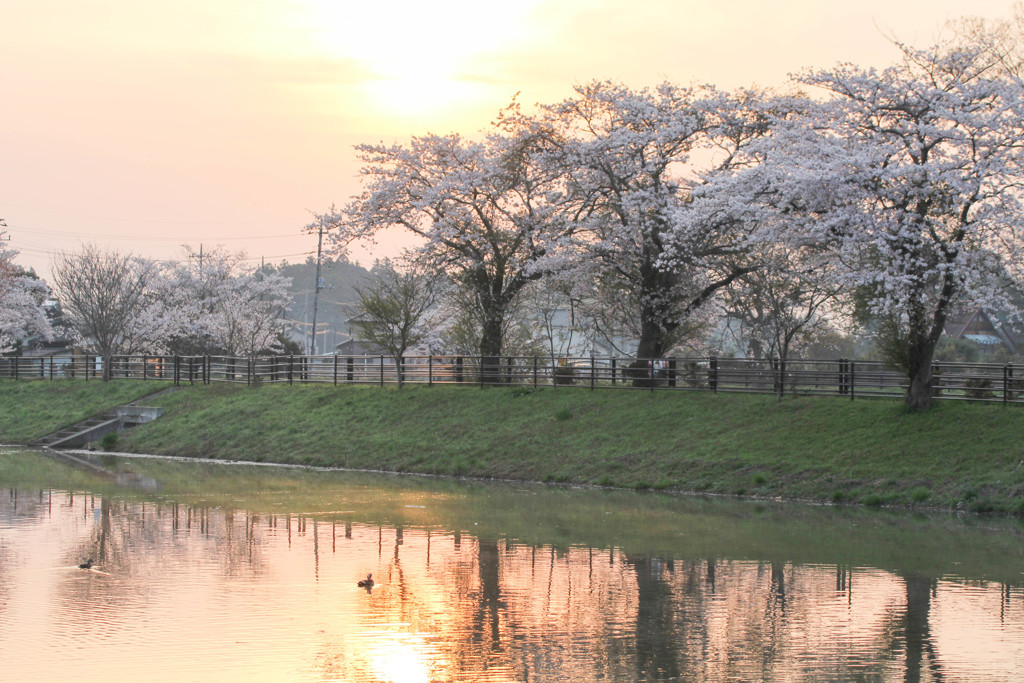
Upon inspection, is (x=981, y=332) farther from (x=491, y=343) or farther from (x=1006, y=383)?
(x=1006, y=383)

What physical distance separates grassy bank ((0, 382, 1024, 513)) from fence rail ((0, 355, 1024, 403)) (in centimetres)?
83

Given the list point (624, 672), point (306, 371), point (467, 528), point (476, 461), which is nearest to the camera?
point (624, 672)

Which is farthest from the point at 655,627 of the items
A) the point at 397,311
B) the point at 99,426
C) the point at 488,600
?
the point at 99,426

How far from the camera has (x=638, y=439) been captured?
2662 cm

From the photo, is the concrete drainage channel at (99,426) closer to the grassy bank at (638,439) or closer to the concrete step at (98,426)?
the concrete step at (98,426)

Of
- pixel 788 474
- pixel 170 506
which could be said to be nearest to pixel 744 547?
pixel 788 474

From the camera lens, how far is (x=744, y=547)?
1522 cm

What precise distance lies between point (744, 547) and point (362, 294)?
24304 mm

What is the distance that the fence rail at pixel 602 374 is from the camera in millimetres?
26688

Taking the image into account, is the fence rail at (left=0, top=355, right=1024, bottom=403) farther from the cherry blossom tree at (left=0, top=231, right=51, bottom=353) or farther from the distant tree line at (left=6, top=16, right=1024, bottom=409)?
the cherry blossom tree at (left=0, top=231, right=51, bottom=353)

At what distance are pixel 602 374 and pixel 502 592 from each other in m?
25.2

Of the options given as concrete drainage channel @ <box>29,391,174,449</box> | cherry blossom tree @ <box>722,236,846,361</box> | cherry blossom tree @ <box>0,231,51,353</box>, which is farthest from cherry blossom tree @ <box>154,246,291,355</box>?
cherry blossom tree @ <box>722,236,846,361</box>

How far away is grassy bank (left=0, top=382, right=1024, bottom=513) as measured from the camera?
21344 millimetres

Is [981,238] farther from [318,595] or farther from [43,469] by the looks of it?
[43,469]
